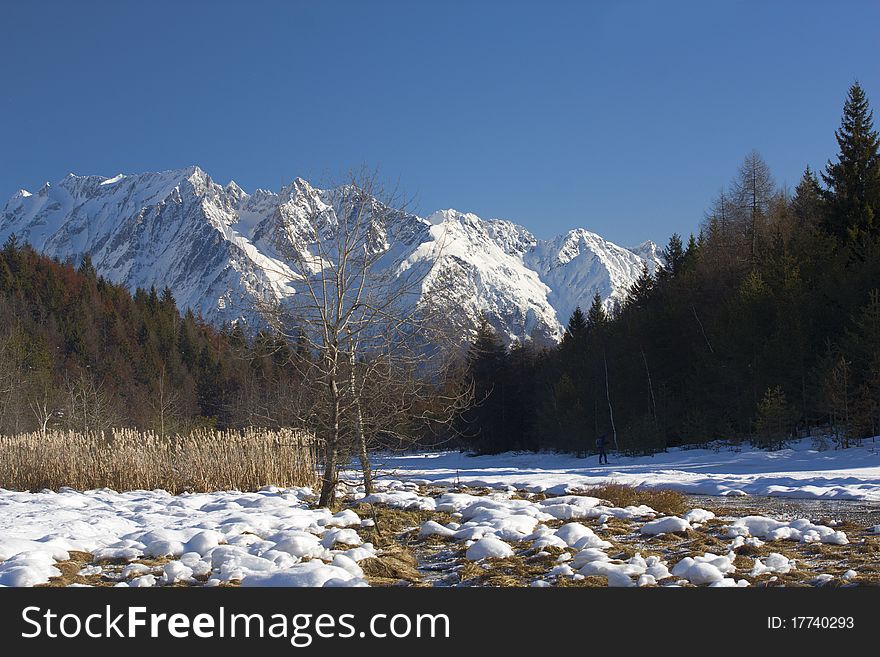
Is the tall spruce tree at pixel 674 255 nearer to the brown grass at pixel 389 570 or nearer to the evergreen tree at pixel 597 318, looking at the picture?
the evergreen tree at pixel 597 318

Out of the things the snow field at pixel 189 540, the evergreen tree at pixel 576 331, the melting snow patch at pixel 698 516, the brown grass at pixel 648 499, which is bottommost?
the brown grass at pixel 648 499

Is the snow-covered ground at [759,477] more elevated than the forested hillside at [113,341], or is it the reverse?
the forested hillside at [113,341]

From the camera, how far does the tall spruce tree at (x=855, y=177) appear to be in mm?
27719

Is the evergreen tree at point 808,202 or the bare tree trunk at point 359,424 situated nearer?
the bare tree trunk at point 359,424

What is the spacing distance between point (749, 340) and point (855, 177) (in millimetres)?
9211

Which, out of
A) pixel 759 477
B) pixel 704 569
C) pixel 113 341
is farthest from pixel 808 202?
pixel 113 341

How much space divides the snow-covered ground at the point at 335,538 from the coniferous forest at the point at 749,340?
627cm

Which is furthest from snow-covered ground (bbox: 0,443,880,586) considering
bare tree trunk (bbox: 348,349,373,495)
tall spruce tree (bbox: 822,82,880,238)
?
tall spruce tree (bbox: 822,82,880,238)

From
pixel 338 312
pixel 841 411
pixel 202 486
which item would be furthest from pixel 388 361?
pixel 841 411

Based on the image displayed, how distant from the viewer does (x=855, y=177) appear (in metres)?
28.6

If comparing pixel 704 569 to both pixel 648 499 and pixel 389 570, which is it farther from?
pixel 648 499

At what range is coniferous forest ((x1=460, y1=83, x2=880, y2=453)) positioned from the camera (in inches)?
886

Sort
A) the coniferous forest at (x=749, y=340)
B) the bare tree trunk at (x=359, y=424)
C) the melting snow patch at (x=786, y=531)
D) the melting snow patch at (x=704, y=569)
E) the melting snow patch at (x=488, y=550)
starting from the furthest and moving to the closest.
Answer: the coniferous forest at (x=749, y=340), the bare tree trunk at (x=359, y=424), the melting snow patch at (x=786, y=531), the melting snow patch at (x=488, y=550), the melting snow patch at (x=704, y=569)

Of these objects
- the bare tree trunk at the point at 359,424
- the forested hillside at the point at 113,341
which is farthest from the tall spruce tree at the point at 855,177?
the forested hillside at the point at 113,341
